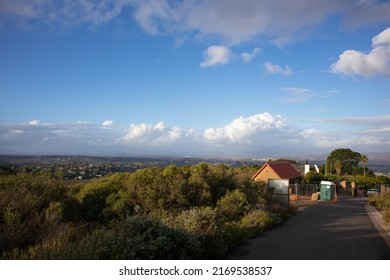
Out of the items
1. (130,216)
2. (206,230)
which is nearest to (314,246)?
(206,230)

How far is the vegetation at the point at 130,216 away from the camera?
6.31 meters

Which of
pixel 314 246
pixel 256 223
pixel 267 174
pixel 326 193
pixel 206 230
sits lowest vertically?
pixel 326 193

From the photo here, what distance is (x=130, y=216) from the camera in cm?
897

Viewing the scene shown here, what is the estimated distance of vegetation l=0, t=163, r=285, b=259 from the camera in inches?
249

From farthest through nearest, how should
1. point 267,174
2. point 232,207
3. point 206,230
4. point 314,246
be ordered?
point 267,174, point 232,207, point 314,246, point 206,230

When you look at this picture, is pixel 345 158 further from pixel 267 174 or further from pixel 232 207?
pixel 232 207

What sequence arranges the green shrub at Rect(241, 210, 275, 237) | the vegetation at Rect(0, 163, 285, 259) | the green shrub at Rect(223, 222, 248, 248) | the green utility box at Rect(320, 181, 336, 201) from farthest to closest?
the green utility box at Rect(320, 181, 336, 201) < the green shrub at Rect(241, 210, 275, 237) < the green shrub at Rect(223, 222, 248, 248) < the vegetation at Rect(0, 163, 285, 259)

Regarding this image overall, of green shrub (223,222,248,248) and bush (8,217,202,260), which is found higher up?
bush (8,217,202,260)

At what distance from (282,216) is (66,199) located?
963cm

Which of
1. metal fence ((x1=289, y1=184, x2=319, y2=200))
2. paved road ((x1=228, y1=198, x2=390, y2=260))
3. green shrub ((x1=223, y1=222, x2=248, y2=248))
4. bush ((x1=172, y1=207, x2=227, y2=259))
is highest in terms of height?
bush ((x1=172, y1=207, x2=227, y2=259))

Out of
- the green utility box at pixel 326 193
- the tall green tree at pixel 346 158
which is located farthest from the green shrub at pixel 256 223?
the tall green tree at pixel 346 158

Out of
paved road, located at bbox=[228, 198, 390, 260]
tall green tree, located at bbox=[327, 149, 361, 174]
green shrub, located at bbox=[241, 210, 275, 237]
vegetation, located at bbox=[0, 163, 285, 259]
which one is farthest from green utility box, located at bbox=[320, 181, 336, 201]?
tall green tree, located at bbox=[327, 149, 361, 174]

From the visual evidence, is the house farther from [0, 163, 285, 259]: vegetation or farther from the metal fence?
[0, 163, 285, 259]: vegetation

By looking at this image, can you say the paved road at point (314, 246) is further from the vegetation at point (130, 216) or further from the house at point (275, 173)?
the house at point (275, 173)
